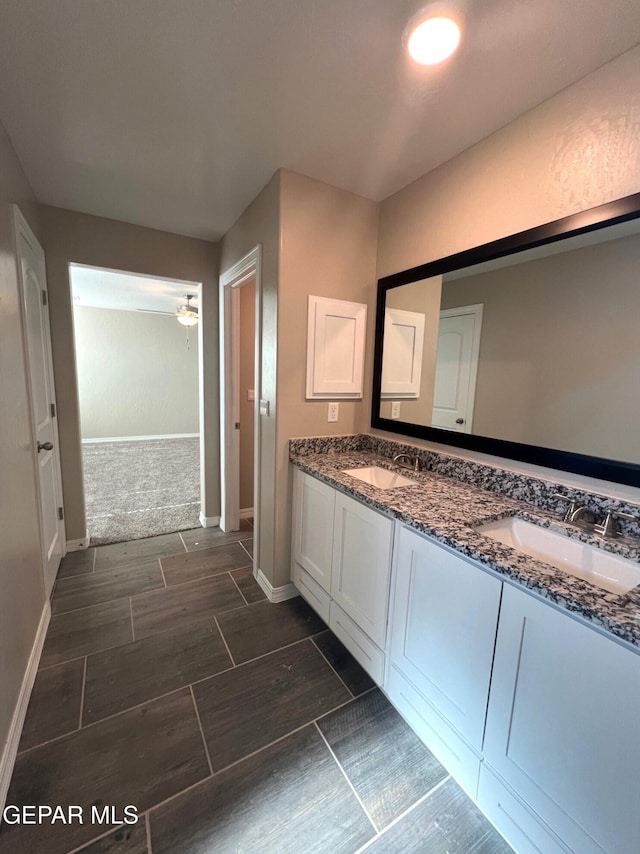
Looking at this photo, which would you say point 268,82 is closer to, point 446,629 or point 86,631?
point 446,629

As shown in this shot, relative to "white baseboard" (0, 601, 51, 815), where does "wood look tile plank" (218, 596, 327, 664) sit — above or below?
below

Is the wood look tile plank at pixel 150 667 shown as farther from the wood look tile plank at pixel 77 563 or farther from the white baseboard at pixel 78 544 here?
the white baseboard at pixel 78 544

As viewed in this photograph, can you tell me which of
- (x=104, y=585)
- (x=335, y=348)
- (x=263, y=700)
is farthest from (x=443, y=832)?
(x=104, y=585)

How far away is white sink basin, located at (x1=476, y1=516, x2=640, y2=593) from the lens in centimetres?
106

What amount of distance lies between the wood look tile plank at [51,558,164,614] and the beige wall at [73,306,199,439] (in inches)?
183

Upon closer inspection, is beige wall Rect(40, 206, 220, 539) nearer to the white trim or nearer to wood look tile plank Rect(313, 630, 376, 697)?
wood look tile plank Rect(313, 630, 376, 697)

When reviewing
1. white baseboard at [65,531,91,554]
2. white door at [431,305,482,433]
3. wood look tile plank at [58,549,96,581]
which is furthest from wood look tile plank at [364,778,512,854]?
white baseboard at [65,531,91,554]

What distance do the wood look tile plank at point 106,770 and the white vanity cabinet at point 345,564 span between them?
2.43 feet

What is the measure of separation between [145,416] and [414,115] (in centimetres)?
640

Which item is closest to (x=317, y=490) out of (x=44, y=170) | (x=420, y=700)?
(x=420, y=700)

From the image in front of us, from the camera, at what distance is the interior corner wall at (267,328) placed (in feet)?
6.31

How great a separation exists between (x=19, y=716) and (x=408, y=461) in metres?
1.97

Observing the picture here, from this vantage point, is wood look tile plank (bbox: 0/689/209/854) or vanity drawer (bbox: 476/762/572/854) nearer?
vanity drawer (bbox: 476/762/572/854)

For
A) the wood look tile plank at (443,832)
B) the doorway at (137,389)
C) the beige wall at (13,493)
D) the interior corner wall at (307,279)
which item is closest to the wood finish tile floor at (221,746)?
the wood look tile plank at (443,832)
